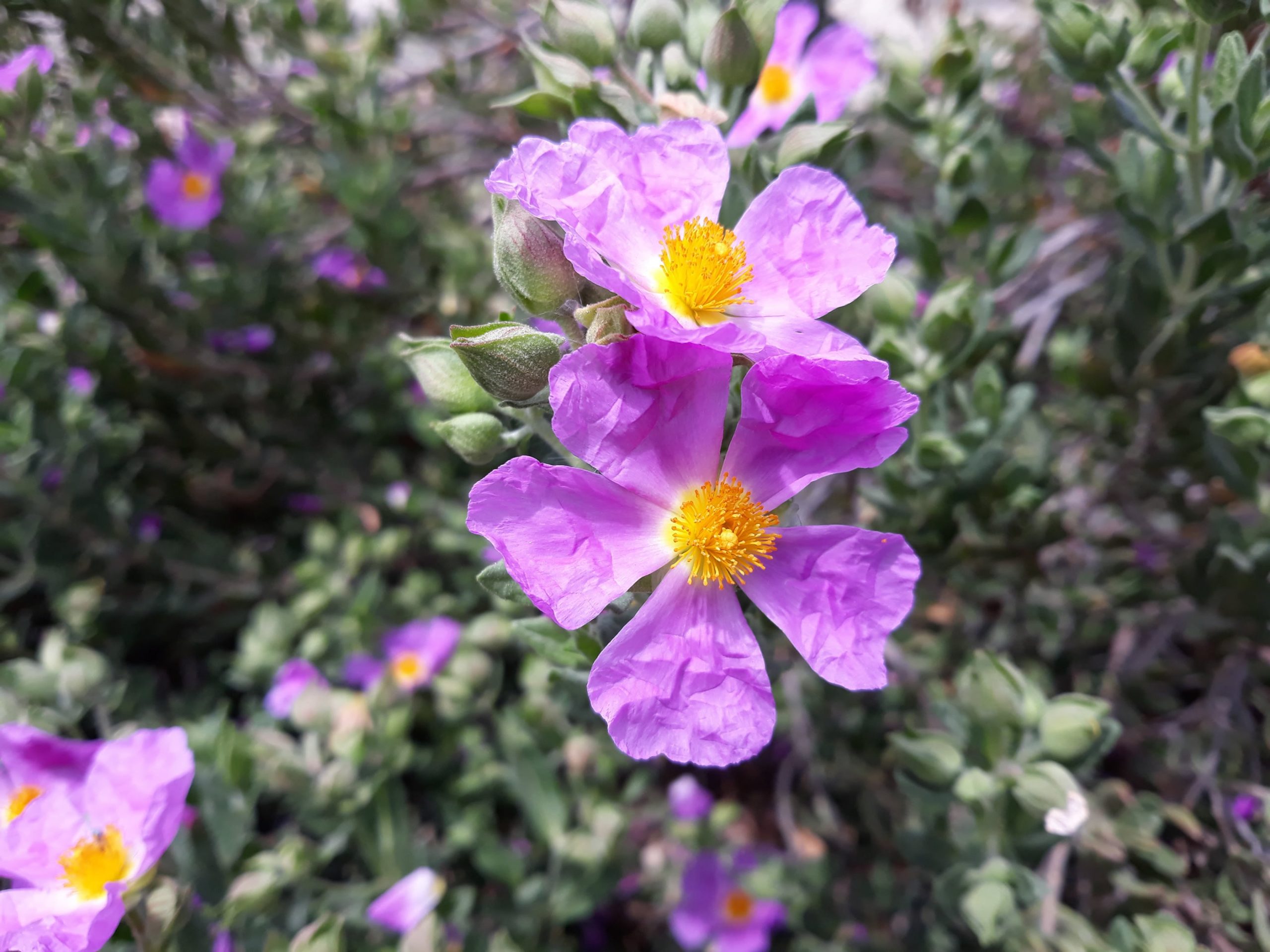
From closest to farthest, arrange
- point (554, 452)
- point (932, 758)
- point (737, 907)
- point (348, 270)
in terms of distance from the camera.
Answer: point (554, 452) < point (932, 758) < point (737, 907) < point (348, 270)

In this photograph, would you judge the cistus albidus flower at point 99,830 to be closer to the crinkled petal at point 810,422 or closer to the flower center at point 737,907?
the crinkled petal at point 810,422

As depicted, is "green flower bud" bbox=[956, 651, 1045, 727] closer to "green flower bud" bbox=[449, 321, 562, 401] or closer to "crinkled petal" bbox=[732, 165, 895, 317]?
"crinkled petal" bbox=[732, 165, 895, 317]

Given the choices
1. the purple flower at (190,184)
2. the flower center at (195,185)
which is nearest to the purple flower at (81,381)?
the purple flower at (190,184)

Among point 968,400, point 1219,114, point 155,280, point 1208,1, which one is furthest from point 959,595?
point 155,280

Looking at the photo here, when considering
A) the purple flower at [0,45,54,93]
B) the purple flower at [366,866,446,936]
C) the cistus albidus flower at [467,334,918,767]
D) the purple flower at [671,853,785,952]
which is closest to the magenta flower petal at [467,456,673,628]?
the cistus albidus flower at [467,334,918,767]

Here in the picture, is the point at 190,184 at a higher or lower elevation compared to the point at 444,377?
lower

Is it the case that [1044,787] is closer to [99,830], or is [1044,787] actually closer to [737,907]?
[737,907]

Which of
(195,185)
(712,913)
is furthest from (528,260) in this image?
(195,185)

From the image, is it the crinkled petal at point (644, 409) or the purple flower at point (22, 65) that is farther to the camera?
the purple flower at point (22, 65)
